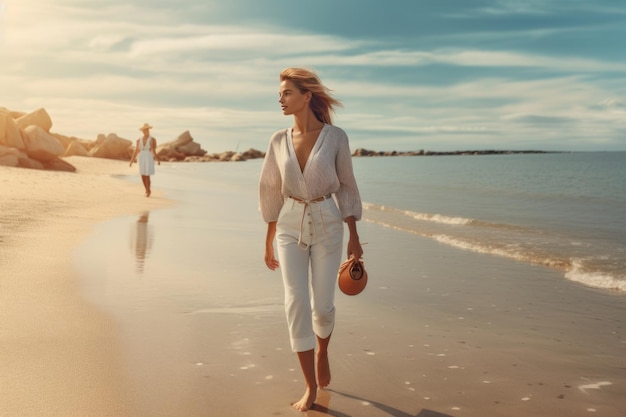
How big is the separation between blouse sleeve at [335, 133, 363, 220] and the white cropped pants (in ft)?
0.34

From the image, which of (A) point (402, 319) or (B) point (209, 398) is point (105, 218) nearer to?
(A) point (402, 319)

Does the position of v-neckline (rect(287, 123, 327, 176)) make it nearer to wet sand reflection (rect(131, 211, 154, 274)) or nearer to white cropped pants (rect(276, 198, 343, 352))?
white cropped pants (rect(276, 198, 343, 352))

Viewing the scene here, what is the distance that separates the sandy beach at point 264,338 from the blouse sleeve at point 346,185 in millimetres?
1342

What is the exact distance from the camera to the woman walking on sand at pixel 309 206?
4.35 meters

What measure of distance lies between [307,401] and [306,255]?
98 cm

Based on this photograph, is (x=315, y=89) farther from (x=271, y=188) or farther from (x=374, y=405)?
(x=374, y=405)

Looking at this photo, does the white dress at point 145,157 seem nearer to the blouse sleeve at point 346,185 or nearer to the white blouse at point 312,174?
the white blouse at point 312,174

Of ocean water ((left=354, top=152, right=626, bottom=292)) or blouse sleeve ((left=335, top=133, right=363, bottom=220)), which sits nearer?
blouse sleeve ((left=335, top=133, right=363, bottom=220))

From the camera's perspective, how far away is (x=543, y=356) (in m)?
5.70

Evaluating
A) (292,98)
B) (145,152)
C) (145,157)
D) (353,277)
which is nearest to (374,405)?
(353,277)

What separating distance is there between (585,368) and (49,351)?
4.44m

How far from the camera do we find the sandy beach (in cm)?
446

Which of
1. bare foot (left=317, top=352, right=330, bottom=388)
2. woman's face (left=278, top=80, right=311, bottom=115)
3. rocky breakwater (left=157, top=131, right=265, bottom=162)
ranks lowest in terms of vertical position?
rocky breakwater (left=157, top=131, right=265, bottom=162)

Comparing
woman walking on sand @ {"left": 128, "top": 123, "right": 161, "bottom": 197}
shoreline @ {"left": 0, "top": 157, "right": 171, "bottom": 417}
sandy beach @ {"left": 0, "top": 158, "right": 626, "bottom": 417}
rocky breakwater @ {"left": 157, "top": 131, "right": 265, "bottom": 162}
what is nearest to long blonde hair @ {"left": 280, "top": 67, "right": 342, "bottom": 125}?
sandy beach @ {"left": 0, "top": 158, "right": 626, "bottom": 417}
